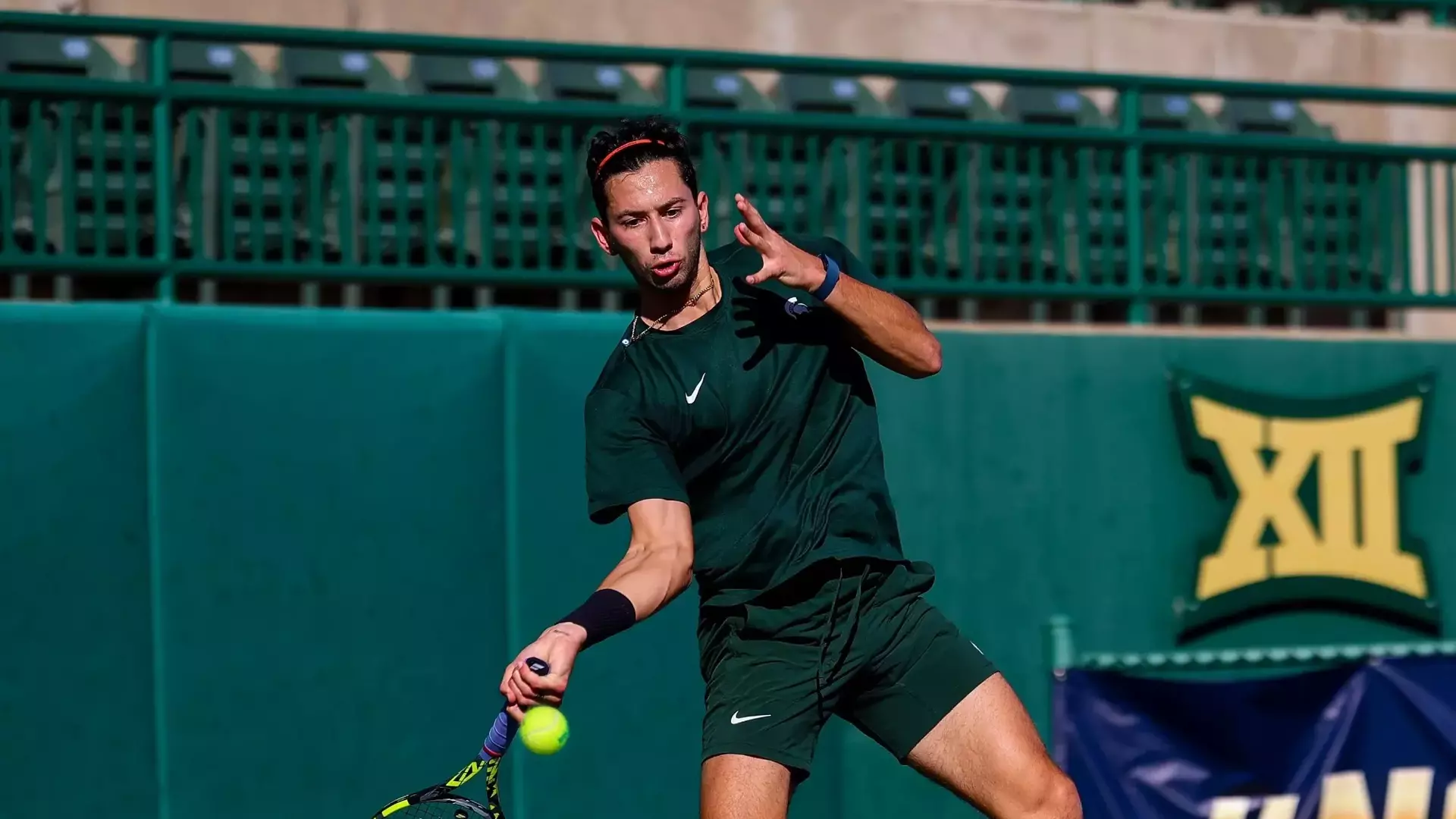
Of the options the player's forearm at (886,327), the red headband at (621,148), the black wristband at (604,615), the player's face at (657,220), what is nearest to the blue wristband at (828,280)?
the player's forearm at (886,327)

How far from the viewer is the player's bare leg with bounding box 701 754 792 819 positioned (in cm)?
461

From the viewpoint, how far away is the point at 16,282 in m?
8.34

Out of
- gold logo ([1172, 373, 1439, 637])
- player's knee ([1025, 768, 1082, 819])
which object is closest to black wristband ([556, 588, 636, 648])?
player's knee ([1025, 768, 1082, 819])

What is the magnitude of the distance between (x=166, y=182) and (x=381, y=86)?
139 inches

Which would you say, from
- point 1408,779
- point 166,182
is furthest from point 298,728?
point 1408,779

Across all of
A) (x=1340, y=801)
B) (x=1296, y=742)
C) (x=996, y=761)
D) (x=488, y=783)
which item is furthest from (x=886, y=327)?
(x=1340, y=801)

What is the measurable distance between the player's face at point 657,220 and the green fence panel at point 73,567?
291 cm

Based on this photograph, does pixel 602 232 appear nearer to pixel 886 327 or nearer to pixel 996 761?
pixel 886 327

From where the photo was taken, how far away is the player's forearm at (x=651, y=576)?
4484 millimetres

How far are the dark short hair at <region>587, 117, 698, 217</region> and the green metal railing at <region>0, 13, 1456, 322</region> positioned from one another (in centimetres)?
285

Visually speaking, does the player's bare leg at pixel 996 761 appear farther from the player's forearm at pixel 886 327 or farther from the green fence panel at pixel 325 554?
the green fence panel at pixel 325 554

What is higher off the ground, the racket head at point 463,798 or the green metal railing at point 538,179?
the green metal railing at point 538,179

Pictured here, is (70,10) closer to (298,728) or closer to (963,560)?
(298,728)

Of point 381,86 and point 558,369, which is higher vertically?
point 381,86
